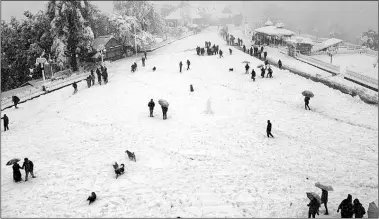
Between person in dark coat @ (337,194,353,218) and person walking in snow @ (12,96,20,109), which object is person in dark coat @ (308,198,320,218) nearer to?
person in dark coat @ (337,194,353,218)

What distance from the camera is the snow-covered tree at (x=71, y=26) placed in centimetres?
3734

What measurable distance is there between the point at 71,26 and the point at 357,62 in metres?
36.9

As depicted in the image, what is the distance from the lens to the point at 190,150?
17719mm

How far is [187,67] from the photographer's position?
36281 mm

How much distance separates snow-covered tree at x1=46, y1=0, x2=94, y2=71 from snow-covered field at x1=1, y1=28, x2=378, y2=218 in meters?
10.9

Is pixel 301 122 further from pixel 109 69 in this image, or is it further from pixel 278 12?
pixel 278 12

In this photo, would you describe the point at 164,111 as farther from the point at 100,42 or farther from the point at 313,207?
the point at 100,42

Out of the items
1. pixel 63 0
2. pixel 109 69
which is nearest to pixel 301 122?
pixel 109 69

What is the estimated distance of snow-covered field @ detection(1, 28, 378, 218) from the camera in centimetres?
1300

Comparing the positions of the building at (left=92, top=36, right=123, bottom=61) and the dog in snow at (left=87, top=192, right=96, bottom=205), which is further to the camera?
the building at (left=92, top=36, right=123, bottom=61)

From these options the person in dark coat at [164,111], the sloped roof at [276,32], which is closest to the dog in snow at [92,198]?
the person in dark coat at [164,111]

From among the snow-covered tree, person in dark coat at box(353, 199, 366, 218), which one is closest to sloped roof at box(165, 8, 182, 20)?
the snow-covered tree

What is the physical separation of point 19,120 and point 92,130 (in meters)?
7.05

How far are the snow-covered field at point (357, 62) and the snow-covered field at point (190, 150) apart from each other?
12414 mm
